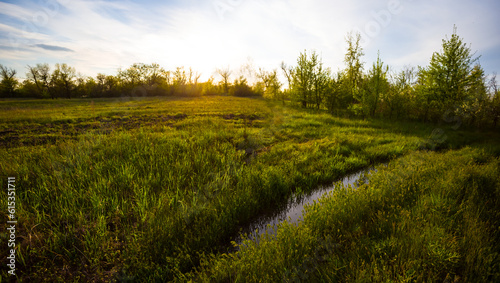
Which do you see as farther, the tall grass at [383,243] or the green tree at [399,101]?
the green tree at [399,101]

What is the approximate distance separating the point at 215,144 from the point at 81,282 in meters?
5.91

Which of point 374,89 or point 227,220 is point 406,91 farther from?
point 227,220

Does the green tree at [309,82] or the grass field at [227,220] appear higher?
the green tree at [309,82]

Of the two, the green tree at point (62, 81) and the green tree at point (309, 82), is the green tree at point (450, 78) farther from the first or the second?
the green tree at point (62, 81)

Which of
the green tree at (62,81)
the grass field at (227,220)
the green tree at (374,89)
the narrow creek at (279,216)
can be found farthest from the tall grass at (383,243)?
the green tree at (62,81)

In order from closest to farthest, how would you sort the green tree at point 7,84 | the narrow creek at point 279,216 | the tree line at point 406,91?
the narrow creek at point 279,216, the tree line at point 406,91, the green tree at point 7,84

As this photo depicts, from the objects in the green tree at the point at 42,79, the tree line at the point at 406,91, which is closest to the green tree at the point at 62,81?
the green tree at the point at 42,79

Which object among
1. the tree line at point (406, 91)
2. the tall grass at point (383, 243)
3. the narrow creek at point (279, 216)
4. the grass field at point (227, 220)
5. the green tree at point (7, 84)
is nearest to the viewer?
the tall grass at point (383, 243)

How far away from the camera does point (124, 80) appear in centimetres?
6800

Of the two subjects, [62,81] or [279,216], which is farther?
[62,81]

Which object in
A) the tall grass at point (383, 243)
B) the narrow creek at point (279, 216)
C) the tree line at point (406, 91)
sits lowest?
the narrow creek at point (279, 216)

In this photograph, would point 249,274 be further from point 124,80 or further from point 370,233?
point 124,80

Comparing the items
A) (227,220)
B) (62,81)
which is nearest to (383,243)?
(227,220)

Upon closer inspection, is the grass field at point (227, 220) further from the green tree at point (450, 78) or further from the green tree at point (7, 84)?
the green tree at point (7, 84)
